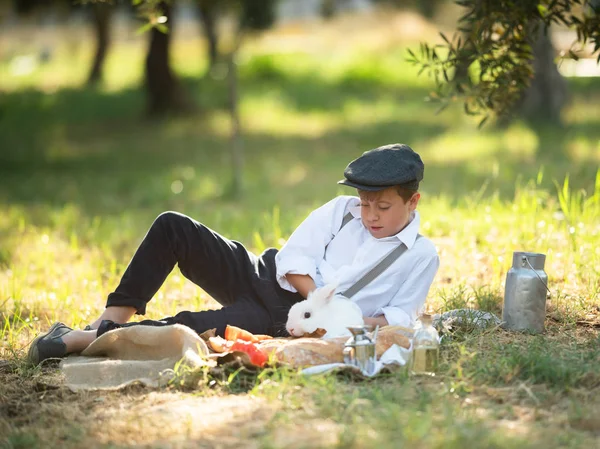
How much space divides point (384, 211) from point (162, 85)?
52.8 feet

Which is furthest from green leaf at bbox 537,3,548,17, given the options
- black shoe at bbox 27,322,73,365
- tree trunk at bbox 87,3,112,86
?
tree trunk at bbox 87,3,112,86

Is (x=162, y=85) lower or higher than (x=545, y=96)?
higher

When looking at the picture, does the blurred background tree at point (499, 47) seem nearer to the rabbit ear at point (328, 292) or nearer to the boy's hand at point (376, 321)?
the boy's hand at point (376, 321)

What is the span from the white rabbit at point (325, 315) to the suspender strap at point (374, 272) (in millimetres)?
195

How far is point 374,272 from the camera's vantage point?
15.0ft

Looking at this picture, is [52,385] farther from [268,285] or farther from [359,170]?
[359,170]

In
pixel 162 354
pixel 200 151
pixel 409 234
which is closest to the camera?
pixel 162 354

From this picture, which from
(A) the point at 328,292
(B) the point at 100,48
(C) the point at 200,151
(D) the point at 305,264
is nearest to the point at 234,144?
(C) the point at 200,151

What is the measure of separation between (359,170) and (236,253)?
2.84 ft

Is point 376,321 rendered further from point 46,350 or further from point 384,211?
point 46,350

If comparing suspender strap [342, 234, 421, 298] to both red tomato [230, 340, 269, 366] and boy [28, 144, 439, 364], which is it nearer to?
boy [28, 144, 439, 364]

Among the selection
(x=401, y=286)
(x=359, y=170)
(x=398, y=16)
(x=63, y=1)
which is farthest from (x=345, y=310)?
(x=398, y=16)

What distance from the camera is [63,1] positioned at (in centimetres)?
2155

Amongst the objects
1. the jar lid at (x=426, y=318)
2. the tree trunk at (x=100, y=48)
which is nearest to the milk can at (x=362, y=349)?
the jar lid at (x=426, y=318)
